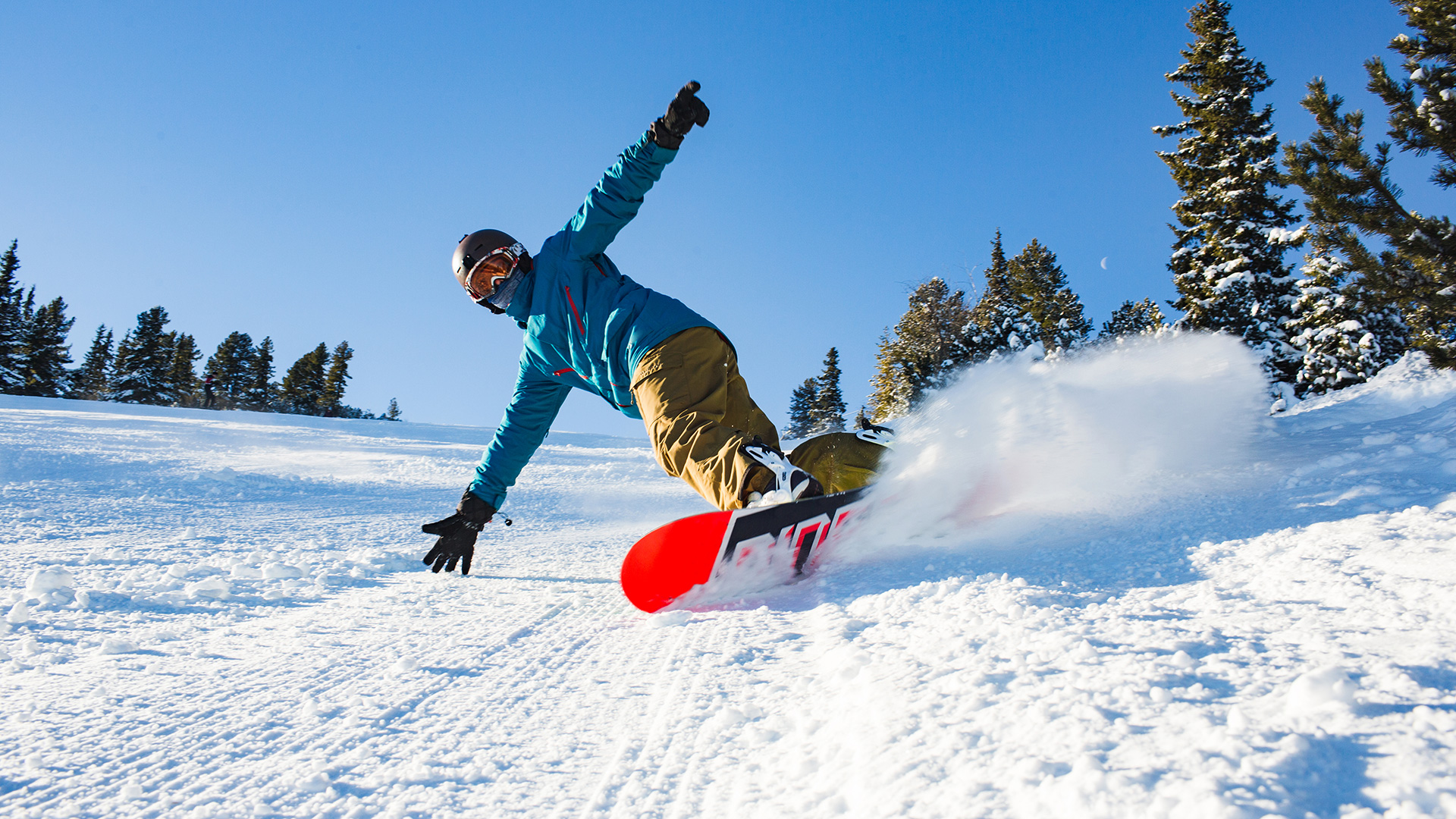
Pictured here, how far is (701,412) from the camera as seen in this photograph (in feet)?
8.95

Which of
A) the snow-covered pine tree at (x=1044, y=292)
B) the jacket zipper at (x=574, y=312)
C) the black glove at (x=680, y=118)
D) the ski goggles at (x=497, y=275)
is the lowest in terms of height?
the jacket zipper at (x=574, y=312)

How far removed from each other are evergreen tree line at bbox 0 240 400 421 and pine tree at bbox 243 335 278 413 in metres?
0.06

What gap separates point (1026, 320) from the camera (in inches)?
1303

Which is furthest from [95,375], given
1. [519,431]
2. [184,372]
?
[519,431]

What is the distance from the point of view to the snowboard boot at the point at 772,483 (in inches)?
90.4

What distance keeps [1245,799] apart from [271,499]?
5.55 m

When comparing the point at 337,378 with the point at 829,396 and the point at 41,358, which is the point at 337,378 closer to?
the point at 41,358

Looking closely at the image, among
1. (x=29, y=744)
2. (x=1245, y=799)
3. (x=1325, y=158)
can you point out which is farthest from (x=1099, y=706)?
(x=1325, y=158)

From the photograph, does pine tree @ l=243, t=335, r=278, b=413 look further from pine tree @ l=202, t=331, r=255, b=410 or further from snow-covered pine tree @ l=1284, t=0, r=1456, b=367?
snow-covered pine tree @ l=1284, t=0, r=1456, b=367

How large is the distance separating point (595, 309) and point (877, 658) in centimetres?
220

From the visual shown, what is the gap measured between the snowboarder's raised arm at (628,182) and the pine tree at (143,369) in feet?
175

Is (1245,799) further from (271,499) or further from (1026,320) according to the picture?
(1026,320)

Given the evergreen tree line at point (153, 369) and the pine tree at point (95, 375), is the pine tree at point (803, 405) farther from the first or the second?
the pine tree at point (95, 375)

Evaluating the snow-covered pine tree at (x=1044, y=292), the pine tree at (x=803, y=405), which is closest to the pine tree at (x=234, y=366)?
the pine tree at (x=803, y=405)
